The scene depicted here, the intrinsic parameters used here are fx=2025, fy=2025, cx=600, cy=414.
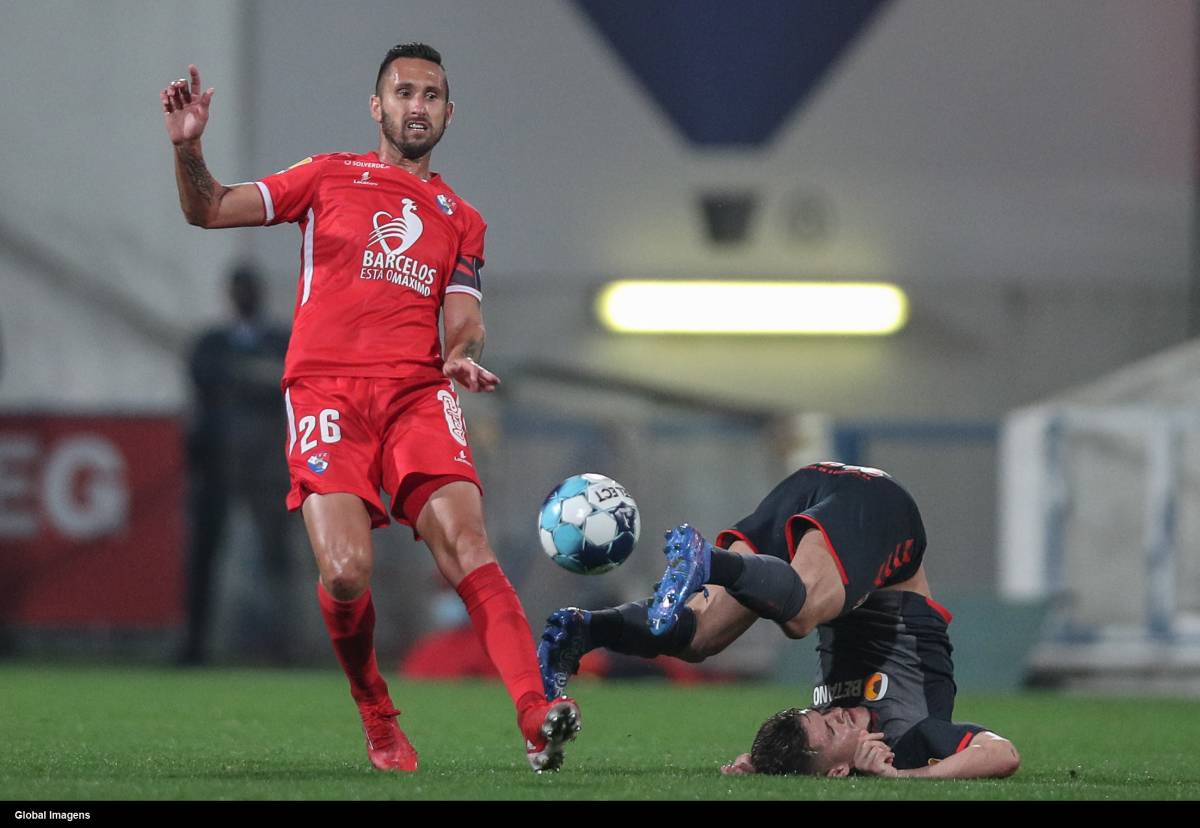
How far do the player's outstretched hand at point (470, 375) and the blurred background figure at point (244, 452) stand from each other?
6.79 metres

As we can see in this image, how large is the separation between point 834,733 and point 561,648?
2.46ft

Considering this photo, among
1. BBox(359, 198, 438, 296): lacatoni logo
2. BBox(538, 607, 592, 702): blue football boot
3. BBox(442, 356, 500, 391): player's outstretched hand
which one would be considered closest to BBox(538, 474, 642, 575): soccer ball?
BBox(538, 607, 592, 702): blue football boot

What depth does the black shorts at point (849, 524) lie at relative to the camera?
5.31 m

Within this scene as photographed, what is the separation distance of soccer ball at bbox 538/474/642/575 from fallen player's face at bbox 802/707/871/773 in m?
0.67

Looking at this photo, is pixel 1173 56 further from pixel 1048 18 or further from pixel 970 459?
pixel 970 459

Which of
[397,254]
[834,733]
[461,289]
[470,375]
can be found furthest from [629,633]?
[397,254]

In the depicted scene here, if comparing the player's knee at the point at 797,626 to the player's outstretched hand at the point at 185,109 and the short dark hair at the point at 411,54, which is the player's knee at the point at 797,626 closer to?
the short dark hair at the point at 411,54

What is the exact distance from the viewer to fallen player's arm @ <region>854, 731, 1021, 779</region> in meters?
5.15

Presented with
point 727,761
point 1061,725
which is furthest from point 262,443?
point 727,761

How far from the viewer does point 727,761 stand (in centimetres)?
601

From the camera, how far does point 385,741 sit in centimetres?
543

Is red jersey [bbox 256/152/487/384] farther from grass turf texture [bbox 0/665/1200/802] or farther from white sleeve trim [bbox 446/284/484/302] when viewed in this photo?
grass turf texture [bbox 0/665/1200/802]

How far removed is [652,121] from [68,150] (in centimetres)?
422
